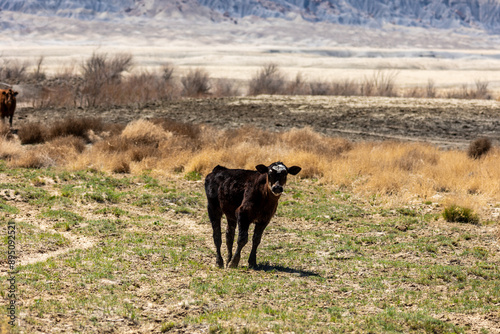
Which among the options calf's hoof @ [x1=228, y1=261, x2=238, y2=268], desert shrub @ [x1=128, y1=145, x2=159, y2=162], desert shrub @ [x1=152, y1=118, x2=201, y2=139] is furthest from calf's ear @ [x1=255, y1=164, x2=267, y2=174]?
desert shrub @ [x1=152, y1=118, x2=201, y2=139]

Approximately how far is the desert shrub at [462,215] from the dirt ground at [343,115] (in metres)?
10.7

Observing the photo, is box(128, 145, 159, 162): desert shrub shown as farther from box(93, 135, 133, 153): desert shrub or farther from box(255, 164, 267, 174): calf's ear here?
box(255, 164, 267, 174): calf's ear

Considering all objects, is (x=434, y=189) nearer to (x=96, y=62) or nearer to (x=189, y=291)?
(x=189, y=291)

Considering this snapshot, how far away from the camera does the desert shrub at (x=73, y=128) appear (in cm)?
2272

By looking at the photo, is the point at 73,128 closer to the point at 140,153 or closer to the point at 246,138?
the point at 140,153

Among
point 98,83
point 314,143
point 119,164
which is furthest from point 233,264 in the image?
point 98,83

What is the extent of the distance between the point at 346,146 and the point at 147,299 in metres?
14.7

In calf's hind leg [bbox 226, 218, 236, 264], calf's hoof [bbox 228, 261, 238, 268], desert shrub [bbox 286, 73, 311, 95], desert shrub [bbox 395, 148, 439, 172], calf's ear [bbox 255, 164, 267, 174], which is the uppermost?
calf's ear [bbox 255, 164, 267, 174]

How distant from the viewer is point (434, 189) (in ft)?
52.5

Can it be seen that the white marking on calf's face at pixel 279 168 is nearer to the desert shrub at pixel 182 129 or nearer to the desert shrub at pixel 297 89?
the desert shrub at pixel 182 129

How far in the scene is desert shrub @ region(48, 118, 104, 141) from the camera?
2272 cm

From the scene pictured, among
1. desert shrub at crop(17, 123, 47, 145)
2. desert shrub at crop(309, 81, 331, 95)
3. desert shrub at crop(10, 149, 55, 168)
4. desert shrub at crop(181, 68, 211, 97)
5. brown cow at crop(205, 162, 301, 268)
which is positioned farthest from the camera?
desert shrub at crop(309, 81, 331, 95)

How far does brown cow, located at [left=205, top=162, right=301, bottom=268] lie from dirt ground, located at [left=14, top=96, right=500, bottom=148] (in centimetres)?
1566

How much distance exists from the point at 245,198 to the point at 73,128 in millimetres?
15265
